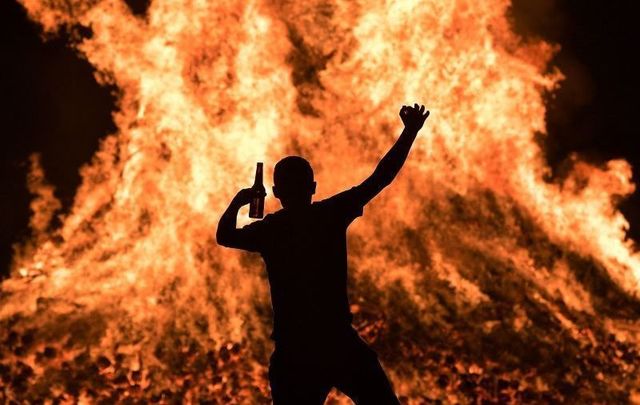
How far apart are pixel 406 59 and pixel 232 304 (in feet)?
9.70

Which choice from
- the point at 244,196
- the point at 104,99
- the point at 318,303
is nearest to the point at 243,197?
the point at 244,196

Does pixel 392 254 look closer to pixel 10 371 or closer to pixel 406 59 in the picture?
pixel 406 59

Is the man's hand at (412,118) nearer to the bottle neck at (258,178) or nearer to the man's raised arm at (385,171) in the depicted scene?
the man's raised arm at (385,171)

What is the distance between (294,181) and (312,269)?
438 mm

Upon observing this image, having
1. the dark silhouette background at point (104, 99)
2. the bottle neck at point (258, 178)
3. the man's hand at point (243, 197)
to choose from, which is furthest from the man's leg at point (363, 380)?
the dark silhouette background at point (104, 99)

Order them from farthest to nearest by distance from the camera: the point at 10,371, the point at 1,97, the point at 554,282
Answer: the point at 1,97 → the point at 554,282 → the point at 10,371

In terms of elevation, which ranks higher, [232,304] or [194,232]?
[194,232]

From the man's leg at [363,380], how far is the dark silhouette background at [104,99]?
14.1ft

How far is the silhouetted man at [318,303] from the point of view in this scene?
9.19 ft

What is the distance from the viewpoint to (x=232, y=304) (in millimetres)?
5820

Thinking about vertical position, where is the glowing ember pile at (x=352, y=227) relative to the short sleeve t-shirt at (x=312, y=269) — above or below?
above

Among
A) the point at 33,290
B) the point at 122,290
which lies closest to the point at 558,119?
the point at 122,290

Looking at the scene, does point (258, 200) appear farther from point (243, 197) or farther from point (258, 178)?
point (243, 197)

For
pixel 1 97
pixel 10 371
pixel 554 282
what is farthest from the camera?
pixel 1 97
